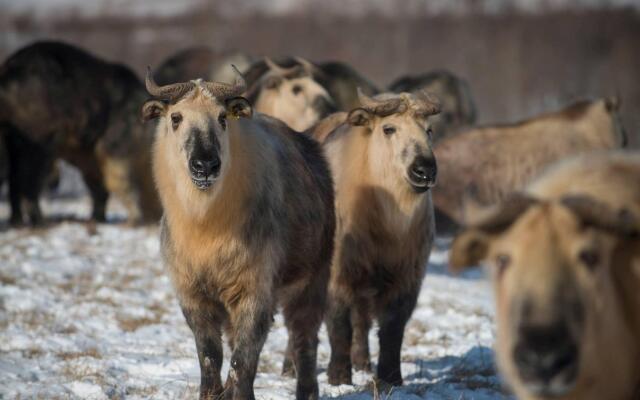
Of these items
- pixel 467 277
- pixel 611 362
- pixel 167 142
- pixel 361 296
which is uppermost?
pixel 167 142

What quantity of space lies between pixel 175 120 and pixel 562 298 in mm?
3250

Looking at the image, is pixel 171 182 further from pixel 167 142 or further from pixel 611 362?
pixel 611 362

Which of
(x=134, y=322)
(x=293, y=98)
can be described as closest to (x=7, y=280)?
(x=134, y=322)

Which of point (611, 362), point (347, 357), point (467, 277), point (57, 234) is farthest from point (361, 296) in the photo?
point (57, 234)

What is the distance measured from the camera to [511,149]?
42.4ft

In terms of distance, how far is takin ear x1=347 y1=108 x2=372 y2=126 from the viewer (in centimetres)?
738

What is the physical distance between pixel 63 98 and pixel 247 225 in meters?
A: 8.45

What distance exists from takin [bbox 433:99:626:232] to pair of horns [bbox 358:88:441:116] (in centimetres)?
519

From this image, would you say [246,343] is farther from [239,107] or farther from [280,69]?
[280,69]

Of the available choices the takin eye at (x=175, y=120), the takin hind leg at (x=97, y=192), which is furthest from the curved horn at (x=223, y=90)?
the takin hind leg at (x=97, y=192)

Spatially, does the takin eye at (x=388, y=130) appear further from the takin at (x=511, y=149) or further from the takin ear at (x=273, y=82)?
the takin at (x=511, y=149)

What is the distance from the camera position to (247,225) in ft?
19.1

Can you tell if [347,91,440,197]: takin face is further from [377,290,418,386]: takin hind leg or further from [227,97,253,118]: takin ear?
[227,97,253,118]: takin ear

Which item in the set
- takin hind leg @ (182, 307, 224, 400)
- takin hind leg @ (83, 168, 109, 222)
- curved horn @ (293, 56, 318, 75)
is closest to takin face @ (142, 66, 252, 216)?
takin hind leg @ (182, 307, 224, 400)
